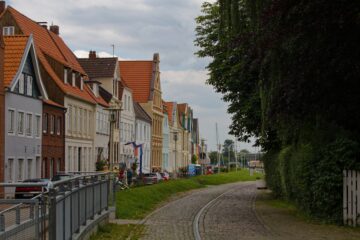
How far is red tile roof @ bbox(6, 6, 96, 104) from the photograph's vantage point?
5244 cm

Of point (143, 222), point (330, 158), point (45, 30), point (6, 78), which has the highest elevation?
point (45, 30)

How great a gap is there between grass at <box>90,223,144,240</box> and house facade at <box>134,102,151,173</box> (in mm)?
61784

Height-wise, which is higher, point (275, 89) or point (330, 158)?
point (275, 89)

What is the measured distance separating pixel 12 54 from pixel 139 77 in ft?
162

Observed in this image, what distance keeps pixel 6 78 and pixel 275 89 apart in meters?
25.8

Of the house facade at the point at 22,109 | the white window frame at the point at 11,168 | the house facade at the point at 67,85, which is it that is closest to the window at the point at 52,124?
the house facade at the point at 67,85

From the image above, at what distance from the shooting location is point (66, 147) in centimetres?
5378

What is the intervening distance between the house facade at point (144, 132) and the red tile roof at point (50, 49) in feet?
65.9

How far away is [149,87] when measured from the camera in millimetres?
91750

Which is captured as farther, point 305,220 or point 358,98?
point 305,220

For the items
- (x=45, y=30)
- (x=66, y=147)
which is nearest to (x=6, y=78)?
(x=66, y=147)

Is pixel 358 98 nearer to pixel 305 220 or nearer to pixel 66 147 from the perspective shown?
pixel 305 220

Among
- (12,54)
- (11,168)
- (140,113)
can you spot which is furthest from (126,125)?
(11,168)

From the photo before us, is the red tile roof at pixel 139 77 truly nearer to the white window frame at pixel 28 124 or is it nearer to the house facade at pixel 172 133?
the house facade at pixel 172 133
